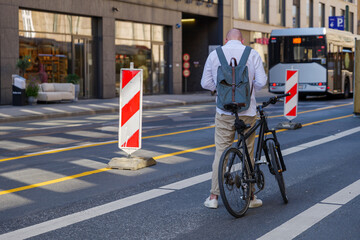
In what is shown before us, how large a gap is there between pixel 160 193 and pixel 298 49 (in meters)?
22.3

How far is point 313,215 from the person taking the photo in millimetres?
5891

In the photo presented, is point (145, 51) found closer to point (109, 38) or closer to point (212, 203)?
point (109, 38)

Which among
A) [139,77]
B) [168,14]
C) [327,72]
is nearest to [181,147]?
[139,77]

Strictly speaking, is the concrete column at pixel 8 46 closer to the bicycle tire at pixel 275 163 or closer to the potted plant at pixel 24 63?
the potted plant at pixel 24 63

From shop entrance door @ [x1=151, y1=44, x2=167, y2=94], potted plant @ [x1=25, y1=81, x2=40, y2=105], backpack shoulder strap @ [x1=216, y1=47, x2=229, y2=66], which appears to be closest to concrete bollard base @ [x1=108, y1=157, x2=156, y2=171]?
backpack shoulder strap @ [x1=216, y1=47, x2=229, y2=66]

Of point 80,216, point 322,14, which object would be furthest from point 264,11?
point 80,216

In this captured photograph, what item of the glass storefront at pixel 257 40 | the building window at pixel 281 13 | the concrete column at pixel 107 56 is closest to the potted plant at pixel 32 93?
the concrete column at pixel 107 56

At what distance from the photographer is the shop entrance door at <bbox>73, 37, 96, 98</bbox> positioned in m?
28.2

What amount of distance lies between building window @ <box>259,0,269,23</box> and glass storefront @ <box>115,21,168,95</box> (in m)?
13.5

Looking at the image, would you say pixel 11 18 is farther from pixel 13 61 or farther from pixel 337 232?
pixel 337 232

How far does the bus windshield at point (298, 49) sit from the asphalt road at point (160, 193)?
1582 centimetres

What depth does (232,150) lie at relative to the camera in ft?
19.1

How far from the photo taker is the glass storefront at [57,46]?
1001 inches

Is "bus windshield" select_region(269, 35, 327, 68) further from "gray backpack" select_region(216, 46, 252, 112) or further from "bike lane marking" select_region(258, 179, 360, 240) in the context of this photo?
"gray backpack" select_region(216, 46, 252, 112)
